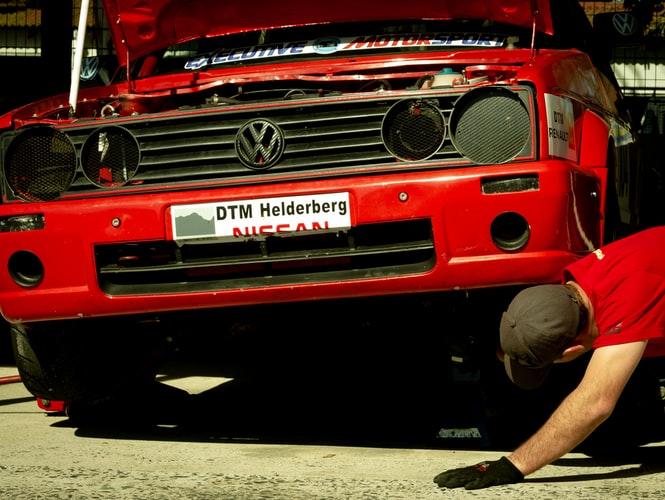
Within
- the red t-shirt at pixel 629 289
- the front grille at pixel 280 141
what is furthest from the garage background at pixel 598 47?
the red t-shirt at pixel 629 289

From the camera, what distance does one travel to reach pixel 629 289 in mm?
3906

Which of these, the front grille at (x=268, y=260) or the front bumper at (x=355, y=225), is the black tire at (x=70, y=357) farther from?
the front grille at (x=268, y=260)

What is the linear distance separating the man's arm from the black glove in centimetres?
3

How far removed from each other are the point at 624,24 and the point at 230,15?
1.81m

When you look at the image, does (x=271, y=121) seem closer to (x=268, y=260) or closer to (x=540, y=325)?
(x=268, y=260)

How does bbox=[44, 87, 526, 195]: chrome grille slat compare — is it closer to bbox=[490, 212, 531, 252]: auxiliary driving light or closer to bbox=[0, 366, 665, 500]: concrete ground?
bbox=[490, 212, 531, 252]: auxiliary driving light

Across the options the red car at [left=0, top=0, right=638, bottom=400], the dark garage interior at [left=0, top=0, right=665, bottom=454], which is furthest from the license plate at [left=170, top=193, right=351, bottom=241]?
the dark garage interior at [left=0, top=0, right=665, bottom=454]

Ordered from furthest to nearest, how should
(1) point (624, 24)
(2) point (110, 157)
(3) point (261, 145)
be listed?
(1) point (624, 24) < (2) point (110, 157) < (3) point (261, 145)

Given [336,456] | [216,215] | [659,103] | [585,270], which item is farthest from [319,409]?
[659,103]

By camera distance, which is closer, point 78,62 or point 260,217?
point 260,217

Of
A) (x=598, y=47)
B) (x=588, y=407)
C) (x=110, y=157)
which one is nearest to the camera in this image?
(x=588, y=407)

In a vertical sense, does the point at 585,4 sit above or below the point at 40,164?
above

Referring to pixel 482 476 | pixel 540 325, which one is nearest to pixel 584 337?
pixel 540 325

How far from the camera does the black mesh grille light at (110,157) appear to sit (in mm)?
4664
